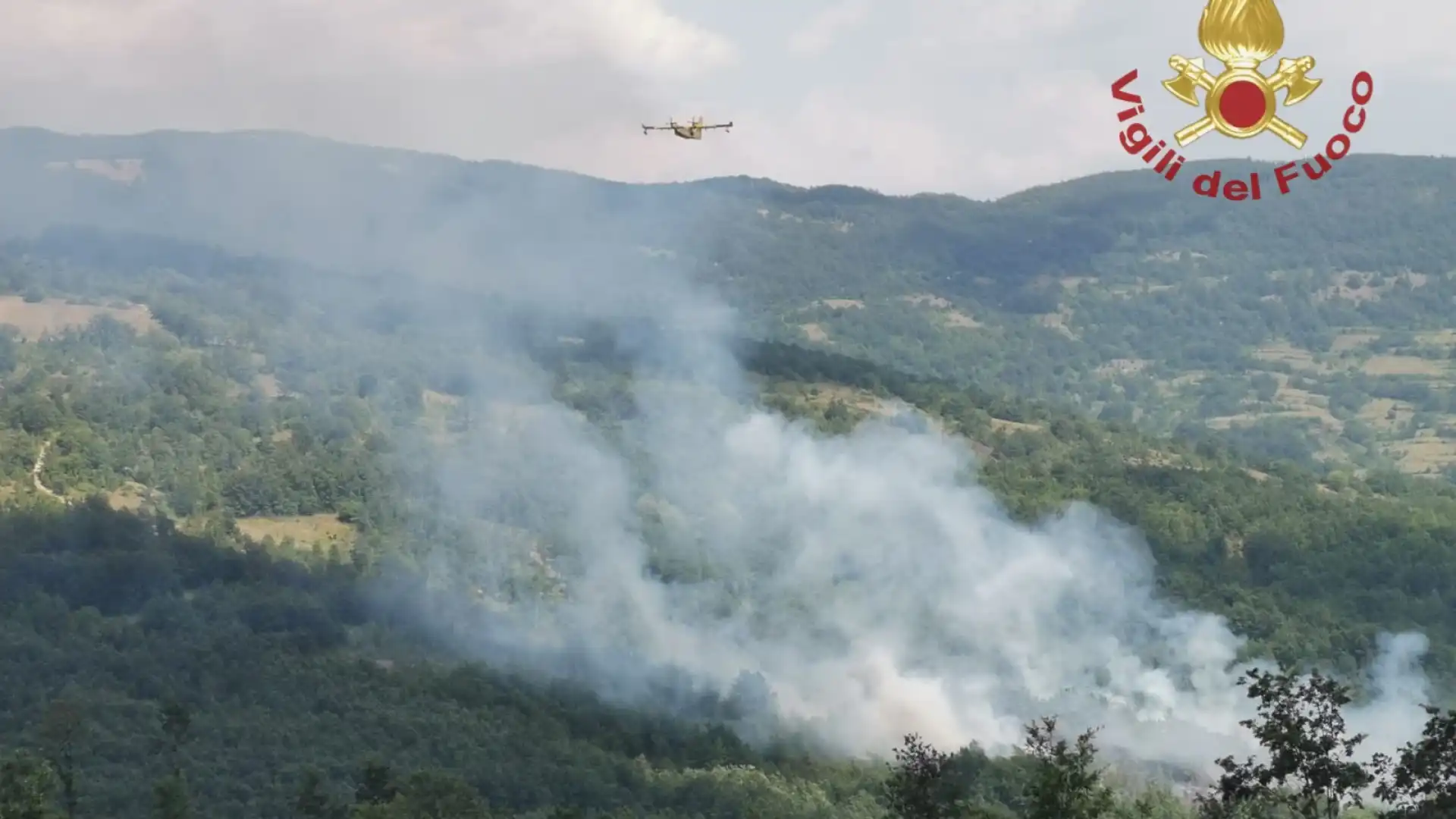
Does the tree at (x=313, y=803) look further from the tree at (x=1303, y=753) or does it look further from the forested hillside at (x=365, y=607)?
the tree at (x=1303, y=753)

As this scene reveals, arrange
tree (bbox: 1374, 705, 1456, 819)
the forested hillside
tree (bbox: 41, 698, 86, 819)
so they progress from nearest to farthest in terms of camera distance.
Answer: tree (bbox: 1374, 705, 1456, 819) → tree (bbox: 41, 698, 86, 819) → the forested hillside

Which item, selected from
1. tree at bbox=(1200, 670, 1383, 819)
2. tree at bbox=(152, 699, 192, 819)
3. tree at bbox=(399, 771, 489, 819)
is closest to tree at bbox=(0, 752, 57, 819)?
tree at bbox=(152, 699, 192, 819)

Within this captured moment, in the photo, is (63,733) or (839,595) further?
(839,595)

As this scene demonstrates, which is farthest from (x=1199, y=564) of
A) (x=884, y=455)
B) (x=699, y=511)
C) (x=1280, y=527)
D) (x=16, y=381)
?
(x=16, y=381)

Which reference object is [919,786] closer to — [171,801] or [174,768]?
[171,801]

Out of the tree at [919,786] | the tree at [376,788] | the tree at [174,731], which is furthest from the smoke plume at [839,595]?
the tree at [919,786]

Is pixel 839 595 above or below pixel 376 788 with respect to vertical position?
above

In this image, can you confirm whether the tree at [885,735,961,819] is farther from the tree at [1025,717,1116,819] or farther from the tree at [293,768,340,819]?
the tree at [293,768,340,819]

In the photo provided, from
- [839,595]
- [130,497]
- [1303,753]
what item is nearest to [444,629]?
[839,595]

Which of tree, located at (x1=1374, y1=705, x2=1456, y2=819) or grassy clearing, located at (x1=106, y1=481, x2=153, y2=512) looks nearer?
tree, located at (x1=1374, y1=705, x2=1456, y2=819)
